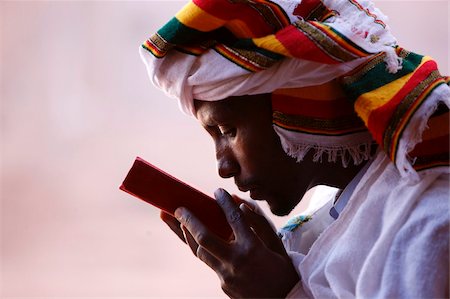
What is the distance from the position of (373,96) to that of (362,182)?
12 cm

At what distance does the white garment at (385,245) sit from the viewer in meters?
0.66

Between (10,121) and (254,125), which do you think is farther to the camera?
(10,121)

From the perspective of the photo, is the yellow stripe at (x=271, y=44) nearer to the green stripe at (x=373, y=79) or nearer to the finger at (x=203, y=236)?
the green stripe at (x=373, y=79)

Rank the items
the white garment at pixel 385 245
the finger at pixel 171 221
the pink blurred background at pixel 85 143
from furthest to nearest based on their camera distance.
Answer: the pink blurred background at pixel 85 143 < the finger at pixel 171 221 < the white garment at pixel 385 245

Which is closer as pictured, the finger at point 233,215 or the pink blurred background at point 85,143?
the finger at point 233,215

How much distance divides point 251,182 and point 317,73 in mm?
186

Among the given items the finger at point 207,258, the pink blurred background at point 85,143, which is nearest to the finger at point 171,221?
the finger at point 207,258

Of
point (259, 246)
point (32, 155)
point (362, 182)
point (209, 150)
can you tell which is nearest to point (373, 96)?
point (362, 182)

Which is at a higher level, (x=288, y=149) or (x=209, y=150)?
(x=288, y=149)

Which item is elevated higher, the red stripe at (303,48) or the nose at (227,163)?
the red stripe at (303,48)

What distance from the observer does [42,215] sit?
1566mm

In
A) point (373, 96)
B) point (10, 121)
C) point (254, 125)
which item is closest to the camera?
point (373, 96)

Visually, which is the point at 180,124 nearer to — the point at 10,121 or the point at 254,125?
the point at 10,121

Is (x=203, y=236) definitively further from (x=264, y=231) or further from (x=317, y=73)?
(x=317, y=73)
